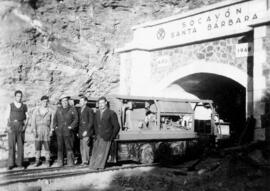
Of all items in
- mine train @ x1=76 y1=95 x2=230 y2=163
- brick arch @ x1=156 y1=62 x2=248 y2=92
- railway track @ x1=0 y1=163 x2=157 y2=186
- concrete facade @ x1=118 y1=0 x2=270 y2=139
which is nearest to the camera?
railway track @ x1=0 y1=163 x2=157 y2=186

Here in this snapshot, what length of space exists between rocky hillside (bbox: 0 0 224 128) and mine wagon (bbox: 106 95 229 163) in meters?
5.23

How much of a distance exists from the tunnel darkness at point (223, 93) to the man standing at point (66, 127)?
5.02 metres

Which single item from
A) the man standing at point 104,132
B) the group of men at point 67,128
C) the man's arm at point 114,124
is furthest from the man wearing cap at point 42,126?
the man's arm at point 114,124

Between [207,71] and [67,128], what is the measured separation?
16.5 feet

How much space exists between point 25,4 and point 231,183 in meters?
10.4

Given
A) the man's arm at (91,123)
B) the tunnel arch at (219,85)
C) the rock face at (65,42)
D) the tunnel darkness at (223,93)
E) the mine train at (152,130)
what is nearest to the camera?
the man's arm at (91,123)

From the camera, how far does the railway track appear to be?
6.48 m

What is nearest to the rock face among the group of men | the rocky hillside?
the rocky hillside

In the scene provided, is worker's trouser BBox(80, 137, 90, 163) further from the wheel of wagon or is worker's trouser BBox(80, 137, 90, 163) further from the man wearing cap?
the wheel of wagon

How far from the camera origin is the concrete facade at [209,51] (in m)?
9.33

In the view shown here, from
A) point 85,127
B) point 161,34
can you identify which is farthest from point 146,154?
point 161,34

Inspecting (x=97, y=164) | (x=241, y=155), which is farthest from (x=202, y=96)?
(x=97, y=164)

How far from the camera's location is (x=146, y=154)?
9.20 meters

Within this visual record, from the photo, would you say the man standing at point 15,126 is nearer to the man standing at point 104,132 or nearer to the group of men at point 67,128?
the group of men at point 67,128
